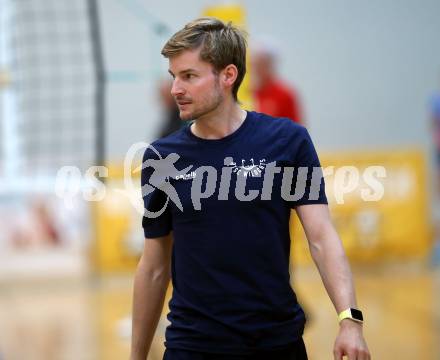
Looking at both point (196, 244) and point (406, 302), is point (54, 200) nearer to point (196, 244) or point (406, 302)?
point (406, 302)

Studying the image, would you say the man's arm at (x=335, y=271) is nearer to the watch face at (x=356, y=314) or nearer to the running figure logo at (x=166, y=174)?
the watch face at (x=356, y=314)

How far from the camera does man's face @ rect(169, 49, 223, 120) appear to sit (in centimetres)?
267

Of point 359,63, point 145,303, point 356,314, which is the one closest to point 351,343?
point 356,314

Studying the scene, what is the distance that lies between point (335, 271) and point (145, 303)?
642mm

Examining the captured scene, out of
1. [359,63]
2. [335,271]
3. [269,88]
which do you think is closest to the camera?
[335,271]

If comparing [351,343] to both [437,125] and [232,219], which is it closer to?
[232,219]

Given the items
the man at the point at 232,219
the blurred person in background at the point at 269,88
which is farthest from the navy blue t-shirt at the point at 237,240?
the blurred person in background at the point at 269,88

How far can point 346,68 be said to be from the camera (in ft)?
37.6

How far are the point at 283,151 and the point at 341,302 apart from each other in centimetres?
49

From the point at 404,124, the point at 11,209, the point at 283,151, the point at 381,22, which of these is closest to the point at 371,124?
the point at 404,124

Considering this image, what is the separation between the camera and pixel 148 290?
2.86 metres

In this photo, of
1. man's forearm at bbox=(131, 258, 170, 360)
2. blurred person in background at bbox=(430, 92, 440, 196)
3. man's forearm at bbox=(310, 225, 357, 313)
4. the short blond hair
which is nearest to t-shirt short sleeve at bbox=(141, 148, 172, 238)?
man's forearm at bbox=(131, 258, 170, 360)

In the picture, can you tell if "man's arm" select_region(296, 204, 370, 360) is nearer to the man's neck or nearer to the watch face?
the watch face

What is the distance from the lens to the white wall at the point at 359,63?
11305 mm
